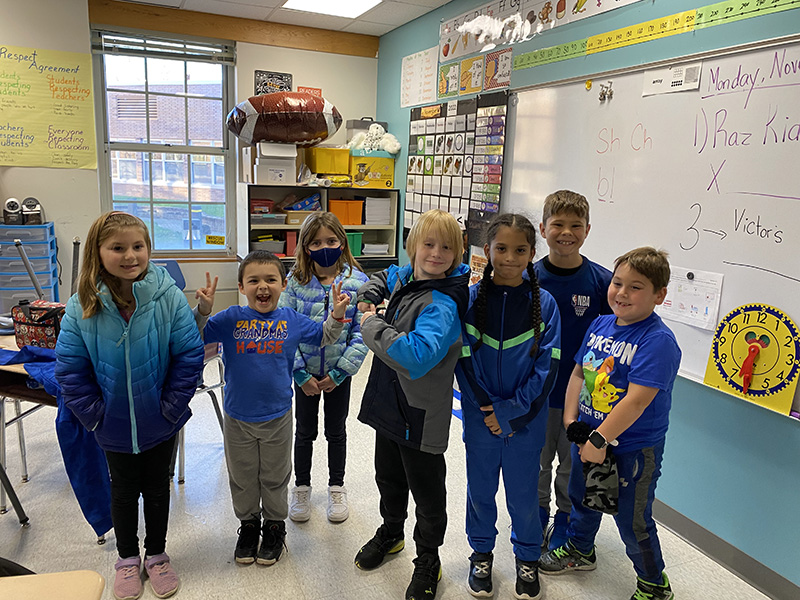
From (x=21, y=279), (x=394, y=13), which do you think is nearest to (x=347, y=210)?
(x=394, y=13)

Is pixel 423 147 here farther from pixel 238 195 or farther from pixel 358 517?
pixel 358 517

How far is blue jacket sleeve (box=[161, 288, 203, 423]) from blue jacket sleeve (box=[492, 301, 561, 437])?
3.16 feet

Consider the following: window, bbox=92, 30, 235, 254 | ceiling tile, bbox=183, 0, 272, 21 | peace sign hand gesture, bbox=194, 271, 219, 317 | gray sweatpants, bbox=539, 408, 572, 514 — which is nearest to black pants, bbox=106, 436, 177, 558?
peace sign hand gesture, bbox=194, 271, 219, 317

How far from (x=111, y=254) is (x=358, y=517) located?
4.62ft

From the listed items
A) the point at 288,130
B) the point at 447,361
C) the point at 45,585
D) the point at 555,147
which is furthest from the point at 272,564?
the point at 288,130

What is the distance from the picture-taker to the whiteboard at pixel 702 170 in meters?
1.96

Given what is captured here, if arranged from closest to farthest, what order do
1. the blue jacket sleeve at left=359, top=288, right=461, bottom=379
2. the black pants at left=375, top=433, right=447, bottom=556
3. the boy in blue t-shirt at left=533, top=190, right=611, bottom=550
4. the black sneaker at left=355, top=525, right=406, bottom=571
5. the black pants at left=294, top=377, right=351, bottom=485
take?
1. the blue jacket sleeve at left=359, top=288, right=461, bottom=379
2. the black pants at left=375, top=433, right=447, bottom=556
3. the boy in blue t-shirt at left=533, top=190, right=611, bottom=550
4. the black sneaker at left=355, top=525, right=406, bottom=571
5. the black pants at left=294, top=377, right=351, bottom=485

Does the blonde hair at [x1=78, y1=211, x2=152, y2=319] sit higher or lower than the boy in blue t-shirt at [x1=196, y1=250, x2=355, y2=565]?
higher

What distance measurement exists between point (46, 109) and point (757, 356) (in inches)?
177

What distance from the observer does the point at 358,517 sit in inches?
92.0

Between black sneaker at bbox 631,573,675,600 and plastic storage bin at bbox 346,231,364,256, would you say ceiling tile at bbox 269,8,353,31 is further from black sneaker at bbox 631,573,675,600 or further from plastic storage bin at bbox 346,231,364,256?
black sneaker at bbox 631,573,675,600

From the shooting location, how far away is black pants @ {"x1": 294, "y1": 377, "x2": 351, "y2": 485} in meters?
2.23

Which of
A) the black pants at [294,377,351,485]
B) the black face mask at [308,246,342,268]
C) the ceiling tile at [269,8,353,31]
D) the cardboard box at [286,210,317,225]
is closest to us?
the black face mask at [308,246,342,268]

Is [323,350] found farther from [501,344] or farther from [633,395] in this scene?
[633,395]
